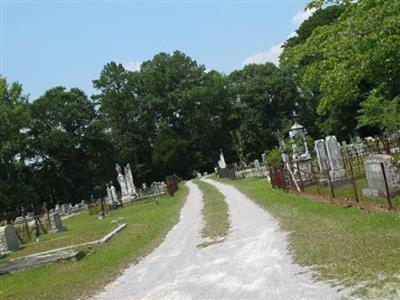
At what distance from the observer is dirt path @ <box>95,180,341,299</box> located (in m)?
8.09

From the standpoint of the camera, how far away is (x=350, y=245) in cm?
1001

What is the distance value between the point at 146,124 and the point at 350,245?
78.0 m

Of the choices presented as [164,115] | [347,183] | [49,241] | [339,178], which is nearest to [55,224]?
[49,241]

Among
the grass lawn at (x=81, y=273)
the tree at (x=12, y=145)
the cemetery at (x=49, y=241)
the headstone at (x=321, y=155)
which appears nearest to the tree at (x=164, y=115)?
the tree at (x=12, y=145)

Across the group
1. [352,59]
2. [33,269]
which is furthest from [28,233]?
[352,59]

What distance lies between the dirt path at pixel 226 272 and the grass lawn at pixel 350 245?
356mm

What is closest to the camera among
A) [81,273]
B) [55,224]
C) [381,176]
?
[81,273]

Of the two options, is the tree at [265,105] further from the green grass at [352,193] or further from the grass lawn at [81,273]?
the grass lawn at [81,273]

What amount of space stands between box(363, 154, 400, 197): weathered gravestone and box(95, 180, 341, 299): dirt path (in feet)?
9.86

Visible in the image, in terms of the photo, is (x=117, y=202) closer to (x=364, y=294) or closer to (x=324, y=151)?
(x=324, y=151)

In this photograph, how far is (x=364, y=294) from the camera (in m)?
6.80

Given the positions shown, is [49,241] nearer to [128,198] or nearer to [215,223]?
[215,223]

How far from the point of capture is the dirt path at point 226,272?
809 cm

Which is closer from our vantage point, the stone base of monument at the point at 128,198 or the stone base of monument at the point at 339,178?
the stone base of monument at the point at 339,178
